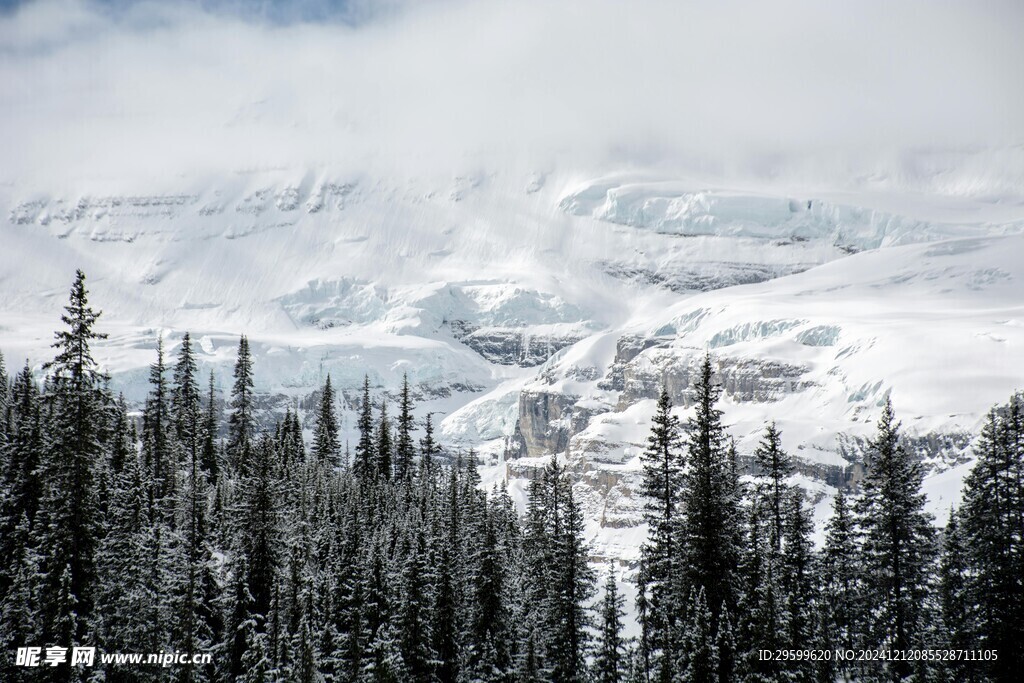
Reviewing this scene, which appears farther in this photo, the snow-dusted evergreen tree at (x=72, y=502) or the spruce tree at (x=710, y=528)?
the snow-dusted evergreen tree at (x=72, y=502)

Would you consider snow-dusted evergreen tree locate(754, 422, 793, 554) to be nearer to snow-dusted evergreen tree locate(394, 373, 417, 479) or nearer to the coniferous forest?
the coniferous forest

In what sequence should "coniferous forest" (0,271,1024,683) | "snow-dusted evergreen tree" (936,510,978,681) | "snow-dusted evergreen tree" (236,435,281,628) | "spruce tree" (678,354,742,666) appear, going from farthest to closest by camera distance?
"snow-dusted evergreen tree" (236,435,281,628) → "snow-dusted evergreen tree" (936,510,978,681) → "coniferous forest" (0,271,1024,683) → "spruce tree" (678,354,742,666)

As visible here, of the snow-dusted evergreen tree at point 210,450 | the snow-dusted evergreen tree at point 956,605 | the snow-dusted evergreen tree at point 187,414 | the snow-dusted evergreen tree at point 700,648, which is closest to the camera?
the snow-dusted evergreen tree at point 700,648

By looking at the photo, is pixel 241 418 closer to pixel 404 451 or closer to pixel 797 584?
pixel 404 451

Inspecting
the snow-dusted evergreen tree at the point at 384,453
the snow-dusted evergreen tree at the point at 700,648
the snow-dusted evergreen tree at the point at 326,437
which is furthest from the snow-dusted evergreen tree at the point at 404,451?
the snow-dusted evergreen tree at the point at 700,648

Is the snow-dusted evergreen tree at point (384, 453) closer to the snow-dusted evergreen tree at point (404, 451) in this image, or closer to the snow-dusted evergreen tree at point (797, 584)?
the snow-dusted evergreen tree at point (404, 451)

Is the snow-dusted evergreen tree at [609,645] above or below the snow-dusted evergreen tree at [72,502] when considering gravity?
below

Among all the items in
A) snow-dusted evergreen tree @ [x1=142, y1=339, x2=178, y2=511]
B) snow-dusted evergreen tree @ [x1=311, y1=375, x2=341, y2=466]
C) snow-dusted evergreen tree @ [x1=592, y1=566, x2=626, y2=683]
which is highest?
snow-dusted evergreen tree @ [x1=311, y1=375, x2=341, y2=466]

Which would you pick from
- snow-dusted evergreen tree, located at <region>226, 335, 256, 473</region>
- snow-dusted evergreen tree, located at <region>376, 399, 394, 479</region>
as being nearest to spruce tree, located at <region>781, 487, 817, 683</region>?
snow-dusted evergreen tree, located at <region>226, 335, 256, 473</region>

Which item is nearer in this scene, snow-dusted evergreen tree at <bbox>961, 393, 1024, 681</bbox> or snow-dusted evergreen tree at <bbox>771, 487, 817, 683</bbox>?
snow-dusted evergreen tree at <bbox>771, 487, 817, 683</bbox>

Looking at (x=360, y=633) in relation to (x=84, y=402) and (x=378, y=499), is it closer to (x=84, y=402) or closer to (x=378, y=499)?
(x=84, y=402)
